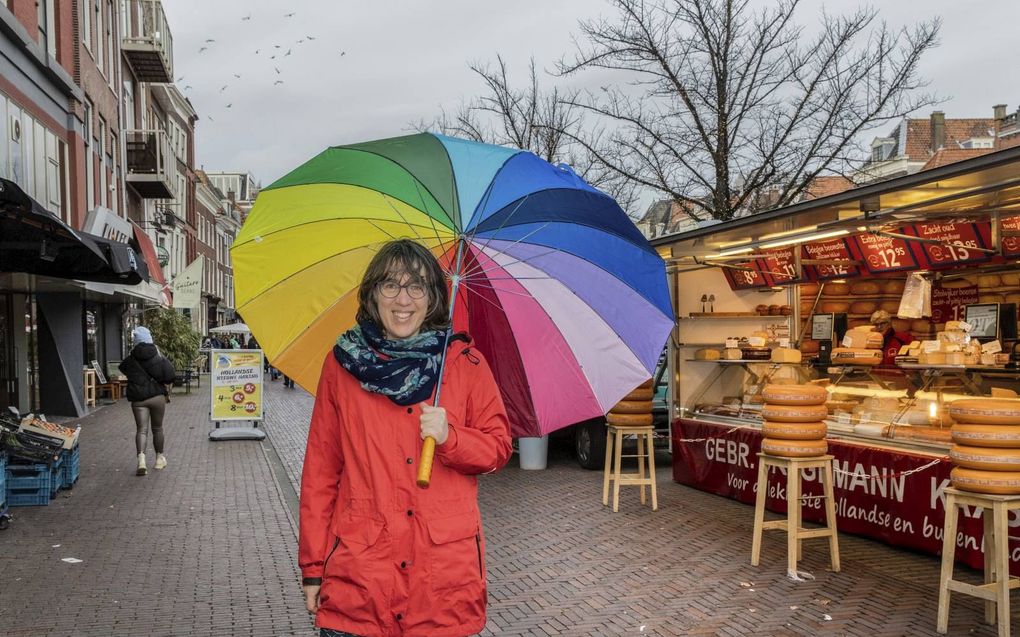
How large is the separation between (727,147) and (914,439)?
32.0ft

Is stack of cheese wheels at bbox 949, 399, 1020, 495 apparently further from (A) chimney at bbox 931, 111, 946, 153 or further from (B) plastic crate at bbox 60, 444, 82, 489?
(A) chimney at bbox 931, 111, 946, 153

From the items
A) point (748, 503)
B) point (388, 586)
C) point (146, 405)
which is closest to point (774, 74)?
point (748, 503)

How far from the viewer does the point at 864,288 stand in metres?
9.65

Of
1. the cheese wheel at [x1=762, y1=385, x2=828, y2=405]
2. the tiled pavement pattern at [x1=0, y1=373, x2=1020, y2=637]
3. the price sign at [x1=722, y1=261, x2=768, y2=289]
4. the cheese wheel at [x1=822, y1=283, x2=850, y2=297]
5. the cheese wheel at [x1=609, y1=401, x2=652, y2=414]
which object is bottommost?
the tiled pavement pattern at [x1=0, y1=373, x2=1020, y2=637]

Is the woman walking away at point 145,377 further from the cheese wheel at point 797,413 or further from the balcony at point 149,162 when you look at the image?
the balcony at point 149,162

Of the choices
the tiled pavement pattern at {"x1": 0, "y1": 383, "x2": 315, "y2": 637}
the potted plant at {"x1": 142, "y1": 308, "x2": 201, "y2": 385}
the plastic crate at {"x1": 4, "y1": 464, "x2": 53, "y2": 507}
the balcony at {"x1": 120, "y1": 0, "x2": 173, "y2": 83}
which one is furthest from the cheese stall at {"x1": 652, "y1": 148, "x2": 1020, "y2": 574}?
the balcony at {"x1": 120, "y1": 0, "x2": 173, "y2": 83}

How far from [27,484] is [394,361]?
317 inches

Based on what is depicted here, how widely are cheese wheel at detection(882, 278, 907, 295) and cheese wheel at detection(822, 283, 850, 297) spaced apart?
39cm

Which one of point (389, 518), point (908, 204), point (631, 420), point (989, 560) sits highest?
point (908, 204)

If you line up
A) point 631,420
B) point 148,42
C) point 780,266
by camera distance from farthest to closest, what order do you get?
A: point 148,42 < point 780,266 < point 631,420

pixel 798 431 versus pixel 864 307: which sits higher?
pixel 864 307

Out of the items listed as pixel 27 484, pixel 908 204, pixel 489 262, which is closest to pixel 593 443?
pixel 908 204

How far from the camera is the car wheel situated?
38.4 feet

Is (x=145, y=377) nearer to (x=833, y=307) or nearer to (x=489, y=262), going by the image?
(x=833, y=307)
